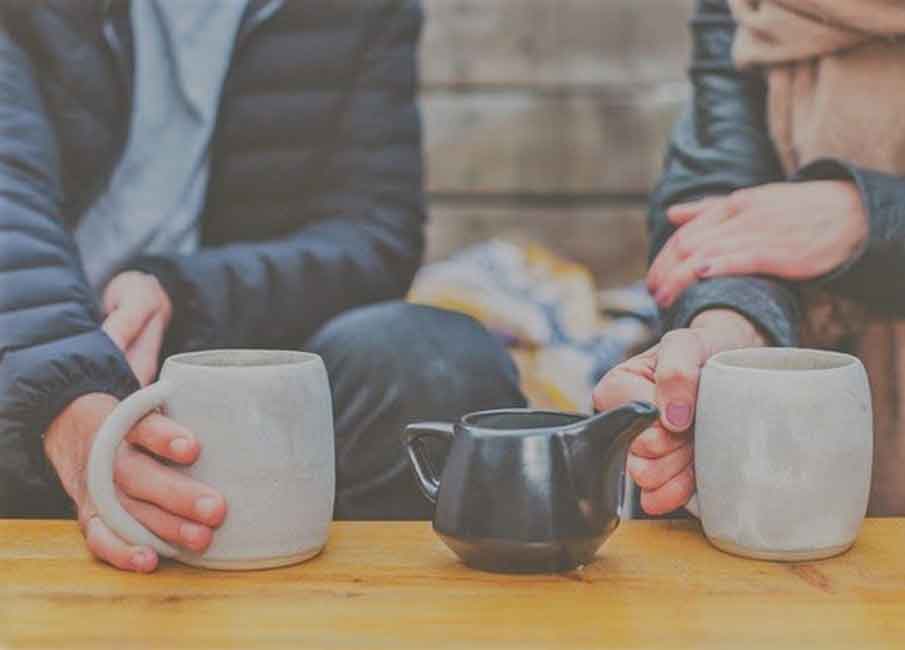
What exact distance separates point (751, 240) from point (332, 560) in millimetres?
484

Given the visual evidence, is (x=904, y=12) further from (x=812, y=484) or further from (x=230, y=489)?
(x=230, y=489)

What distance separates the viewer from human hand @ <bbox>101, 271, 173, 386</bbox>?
1126mm

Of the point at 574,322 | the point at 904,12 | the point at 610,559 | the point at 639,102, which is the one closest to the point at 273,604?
the point at 610,559

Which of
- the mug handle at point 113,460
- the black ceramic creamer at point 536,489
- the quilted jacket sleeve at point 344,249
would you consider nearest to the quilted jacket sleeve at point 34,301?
the quilted jacket sleeve at point 344,249

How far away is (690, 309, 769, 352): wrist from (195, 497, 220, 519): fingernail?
0.41 metres

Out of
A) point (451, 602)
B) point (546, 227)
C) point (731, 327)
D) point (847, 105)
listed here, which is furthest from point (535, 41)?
point (451, 602)

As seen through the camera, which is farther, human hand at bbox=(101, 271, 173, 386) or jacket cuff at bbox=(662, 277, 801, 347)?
human hand at bbox=(101, 271, 173, 386)

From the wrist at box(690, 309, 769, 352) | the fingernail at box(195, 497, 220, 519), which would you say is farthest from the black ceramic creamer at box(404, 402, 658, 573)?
the wrist at box(690, 309, 769, 352)

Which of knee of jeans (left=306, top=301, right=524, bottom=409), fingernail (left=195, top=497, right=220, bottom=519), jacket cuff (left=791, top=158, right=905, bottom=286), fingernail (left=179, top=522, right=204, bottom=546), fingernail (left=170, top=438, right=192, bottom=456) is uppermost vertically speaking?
jacket cuff (left=791, top=158, right=905, bottom=286)

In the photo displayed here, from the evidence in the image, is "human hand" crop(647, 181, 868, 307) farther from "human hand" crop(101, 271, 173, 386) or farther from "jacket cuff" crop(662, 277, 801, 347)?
"human hand" crop(101, 271, 173, 386)

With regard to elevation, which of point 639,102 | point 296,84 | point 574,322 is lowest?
point 574,322

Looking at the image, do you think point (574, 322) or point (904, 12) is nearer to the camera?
point (904, 12)

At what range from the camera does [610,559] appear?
76 cm

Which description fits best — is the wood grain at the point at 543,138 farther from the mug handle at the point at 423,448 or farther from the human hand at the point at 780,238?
the mug handle at the point at 423,448
